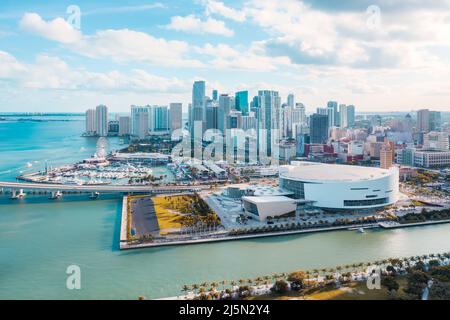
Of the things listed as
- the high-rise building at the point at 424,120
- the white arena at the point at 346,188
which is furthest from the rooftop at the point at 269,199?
the high-rise building at the point at 424,120

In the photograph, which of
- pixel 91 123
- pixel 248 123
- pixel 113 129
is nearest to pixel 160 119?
pixel 113 129

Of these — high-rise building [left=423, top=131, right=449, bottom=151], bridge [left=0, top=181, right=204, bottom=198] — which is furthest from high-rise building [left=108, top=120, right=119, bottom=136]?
high-rise building [left=423, top=131, right=449, bottom=151]

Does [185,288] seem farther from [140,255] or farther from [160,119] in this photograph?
[160,119]

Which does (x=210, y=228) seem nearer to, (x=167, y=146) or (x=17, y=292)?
(x=17, y=292)

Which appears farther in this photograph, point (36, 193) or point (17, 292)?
point (36, 193)

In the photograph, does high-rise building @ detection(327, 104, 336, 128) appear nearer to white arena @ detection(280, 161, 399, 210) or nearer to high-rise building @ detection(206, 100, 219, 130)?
high-rise building @ detection(206, 100, 219, 130)
